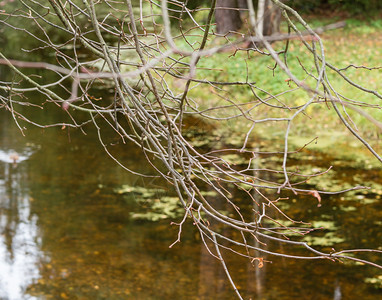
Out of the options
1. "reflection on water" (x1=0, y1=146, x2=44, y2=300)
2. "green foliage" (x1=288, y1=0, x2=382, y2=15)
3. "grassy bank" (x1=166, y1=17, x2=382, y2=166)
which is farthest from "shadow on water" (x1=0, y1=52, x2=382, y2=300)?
"green foliage" (x1=288, y1=0, x2=382, y2=15)

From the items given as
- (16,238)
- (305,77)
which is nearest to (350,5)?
(305,77)

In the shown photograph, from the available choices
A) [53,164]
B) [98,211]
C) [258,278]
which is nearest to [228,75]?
[53,164]

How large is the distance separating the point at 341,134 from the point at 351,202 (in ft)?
8.31

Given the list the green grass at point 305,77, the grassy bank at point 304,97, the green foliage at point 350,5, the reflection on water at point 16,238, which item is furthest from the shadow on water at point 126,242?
the green foliage at point 350,5

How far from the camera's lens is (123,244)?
5.40 meters

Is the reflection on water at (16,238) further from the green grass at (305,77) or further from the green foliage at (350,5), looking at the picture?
the green foliage at (350,5)

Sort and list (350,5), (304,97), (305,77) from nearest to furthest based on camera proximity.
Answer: (305,77) < (304,97) < (350,5)

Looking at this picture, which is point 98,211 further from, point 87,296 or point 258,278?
point 258,278

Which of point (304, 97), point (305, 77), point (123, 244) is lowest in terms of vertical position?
point (123, 244)

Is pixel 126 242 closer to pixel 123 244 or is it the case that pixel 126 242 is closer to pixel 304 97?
pixel 123 244

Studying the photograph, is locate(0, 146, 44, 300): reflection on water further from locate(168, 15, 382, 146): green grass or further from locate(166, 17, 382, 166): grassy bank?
locate(168, 15, 382, 146): green grass

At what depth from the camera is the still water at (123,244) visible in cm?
474

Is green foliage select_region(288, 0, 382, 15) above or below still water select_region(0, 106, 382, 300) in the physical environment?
above

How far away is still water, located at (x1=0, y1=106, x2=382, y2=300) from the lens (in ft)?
15.6
